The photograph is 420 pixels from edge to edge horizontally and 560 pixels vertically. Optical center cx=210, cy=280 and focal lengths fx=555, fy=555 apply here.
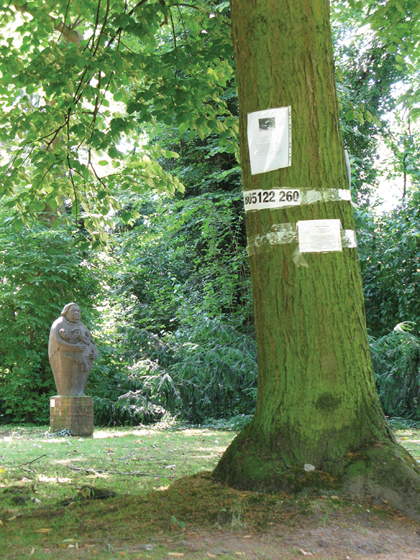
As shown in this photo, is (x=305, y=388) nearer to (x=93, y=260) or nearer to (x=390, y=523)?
(x=390, y=523)

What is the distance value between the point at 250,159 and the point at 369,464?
6.78 feet

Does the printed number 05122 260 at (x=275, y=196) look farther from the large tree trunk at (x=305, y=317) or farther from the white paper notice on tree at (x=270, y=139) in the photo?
the white paper notice on tree at (x=270, y=139)

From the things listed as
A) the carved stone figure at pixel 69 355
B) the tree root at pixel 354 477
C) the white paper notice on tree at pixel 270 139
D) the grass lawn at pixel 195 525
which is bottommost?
the grass lawn at pixel 195 525

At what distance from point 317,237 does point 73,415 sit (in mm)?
8461

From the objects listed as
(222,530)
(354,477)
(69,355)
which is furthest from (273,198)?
(69,355)

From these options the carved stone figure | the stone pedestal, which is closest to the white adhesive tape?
the stone pedestal

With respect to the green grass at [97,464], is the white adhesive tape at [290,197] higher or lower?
higher

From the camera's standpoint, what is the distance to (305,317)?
3.47 m

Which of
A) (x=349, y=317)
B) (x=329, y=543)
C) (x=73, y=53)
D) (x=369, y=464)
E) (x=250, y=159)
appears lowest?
(x=329, y=543)

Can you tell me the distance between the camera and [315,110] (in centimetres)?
365

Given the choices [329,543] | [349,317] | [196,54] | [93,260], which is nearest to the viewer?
[329,543]

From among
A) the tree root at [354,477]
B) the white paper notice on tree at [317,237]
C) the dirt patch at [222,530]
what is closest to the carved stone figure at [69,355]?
the dirt patch at [222,530]

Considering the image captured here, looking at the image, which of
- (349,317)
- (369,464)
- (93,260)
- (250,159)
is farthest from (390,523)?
(93,260)

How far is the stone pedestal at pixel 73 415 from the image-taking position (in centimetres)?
1075
